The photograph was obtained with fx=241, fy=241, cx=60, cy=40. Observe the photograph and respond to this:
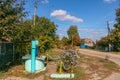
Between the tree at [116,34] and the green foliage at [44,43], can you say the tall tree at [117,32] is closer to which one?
the tree at [116,34]

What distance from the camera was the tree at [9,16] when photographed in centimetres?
1470

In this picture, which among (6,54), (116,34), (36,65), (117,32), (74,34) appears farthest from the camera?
(74,34)

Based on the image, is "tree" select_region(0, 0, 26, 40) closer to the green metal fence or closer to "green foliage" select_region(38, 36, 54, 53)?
the green metal fence

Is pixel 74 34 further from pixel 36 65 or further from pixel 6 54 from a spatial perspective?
pixel 36 65

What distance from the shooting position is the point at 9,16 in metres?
15.1

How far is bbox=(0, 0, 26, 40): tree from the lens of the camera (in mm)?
14695

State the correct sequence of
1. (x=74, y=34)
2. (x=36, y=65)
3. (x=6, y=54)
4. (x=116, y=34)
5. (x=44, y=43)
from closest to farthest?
(x=36, y=65)
(x=6, y=54)
(x=44, y=43)
(x=116, y=34)
(x=74, y=34)

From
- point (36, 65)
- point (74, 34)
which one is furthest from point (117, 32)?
point (74, 34)

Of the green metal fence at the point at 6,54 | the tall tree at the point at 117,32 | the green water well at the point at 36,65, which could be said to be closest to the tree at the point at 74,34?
the tall tree at the point at 117,32

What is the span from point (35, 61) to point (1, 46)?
301 centimetres

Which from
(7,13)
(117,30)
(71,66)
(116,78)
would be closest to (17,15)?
(7,13)

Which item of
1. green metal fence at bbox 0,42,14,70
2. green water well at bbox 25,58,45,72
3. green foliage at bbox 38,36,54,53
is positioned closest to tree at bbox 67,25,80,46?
green foliage at bbox 38,36,54,53

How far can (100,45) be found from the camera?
73688 millimetres

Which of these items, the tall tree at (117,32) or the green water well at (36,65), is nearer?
the green water well at (36,65)
